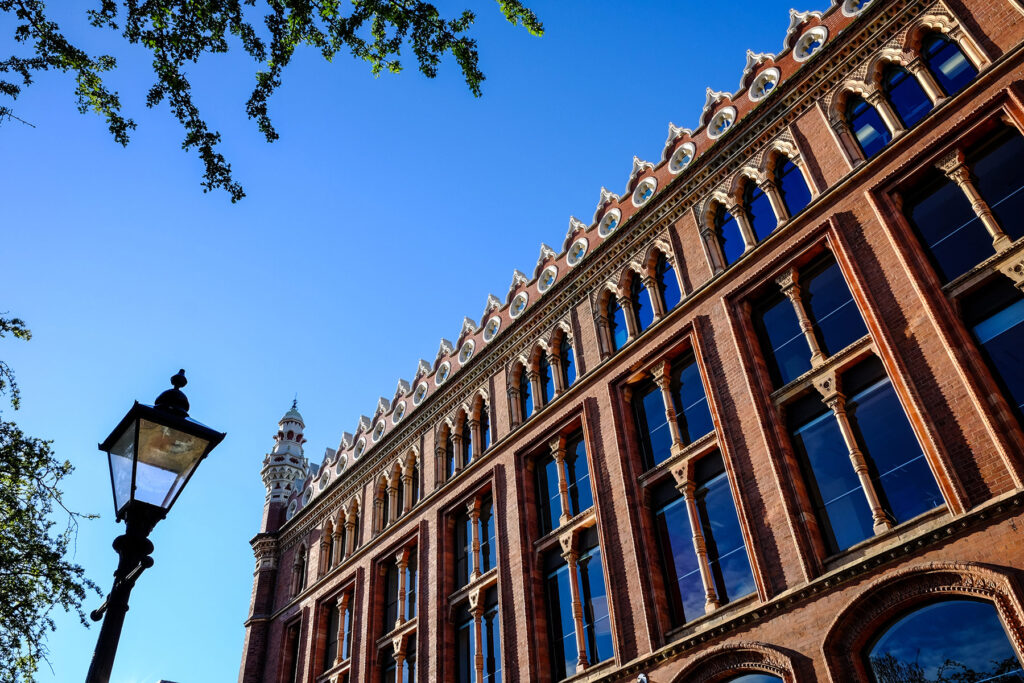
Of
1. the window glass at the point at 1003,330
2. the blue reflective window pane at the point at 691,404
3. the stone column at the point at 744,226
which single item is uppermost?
the stone column at the point at 744,226

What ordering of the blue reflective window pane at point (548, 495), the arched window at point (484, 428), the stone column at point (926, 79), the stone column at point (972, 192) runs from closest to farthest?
the stone column at point (972, 192)
the stone column at point (926, 79)
the blue reflective window pane at point (548, 495)
the arched window at point (484, 428)

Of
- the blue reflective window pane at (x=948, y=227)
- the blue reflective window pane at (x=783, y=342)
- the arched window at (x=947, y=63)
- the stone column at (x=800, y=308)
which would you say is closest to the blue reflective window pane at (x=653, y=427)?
the blue reflective window pane at (x=783, y=342)

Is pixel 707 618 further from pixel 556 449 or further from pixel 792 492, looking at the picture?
pixel 556 449

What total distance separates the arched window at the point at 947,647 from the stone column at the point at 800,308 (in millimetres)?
5062

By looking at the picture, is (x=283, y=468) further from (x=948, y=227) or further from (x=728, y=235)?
(x=948, y=227)

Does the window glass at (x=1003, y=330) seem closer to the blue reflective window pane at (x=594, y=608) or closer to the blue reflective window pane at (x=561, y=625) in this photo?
the blue reflective window pane at (x=594, y=608)

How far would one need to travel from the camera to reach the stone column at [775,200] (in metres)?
18.3

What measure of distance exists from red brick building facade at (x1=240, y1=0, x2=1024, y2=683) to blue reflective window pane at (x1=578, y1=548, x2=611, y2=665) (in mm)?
68

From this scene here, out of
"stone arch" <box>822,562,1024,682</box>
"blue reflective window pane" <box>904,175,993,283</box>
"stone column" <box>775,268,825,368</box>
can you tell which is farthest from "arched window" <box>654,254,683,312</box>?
"stone arch" <box>822,562,1024,682</box>

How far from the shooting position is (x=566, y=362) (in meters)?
23.2

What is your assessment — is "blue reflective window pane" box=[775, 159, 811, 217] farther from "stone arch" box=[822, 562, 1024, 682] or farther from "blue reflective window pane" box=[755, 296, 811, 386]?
"stone arch" box=[822, 562, 1024, 682]

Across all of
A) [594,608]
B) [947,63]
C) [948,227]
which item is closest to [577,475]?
[594,608]

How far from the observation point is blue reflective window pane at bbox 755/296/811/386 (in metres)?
16.7

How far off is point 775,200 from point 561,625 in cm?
1104
